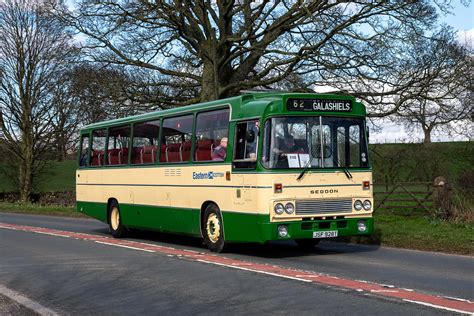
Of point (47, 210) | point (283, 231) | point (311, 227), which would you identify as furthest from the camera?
point (47, 210)

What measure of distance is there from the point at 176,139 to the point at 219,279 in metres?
6.11

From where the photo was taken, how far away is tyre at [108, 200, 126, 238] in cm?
1883

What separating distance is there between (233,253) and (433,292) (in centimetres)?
576

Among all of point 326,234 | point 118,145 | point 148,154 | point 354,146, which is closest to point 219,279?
point 326,234

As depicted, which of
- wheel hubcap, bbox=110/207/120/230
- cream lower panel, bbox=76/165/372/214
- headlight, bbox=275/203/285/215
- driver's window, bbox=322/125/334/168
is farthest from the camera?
wheel hubcap, bbox=110/207/120/230

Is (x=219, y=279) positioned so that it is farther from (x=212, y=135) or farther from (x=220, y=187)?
(x=212, y=135)

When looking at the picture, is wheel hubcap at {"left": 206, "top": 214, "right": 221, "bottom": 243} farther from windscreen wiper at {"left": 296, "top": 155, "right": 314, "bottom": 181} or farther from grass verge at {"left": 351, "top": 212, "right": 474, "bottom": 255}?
grass verge at {"left": 351, "top": 212, "right": 474, "bottom": 255}

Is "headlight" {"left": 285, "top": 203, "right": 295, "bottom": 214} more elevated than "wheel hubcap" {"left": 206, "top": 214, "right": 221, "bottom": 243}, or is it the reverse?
"headlight" {"left": 285, "top": 203, "right": 295, "bottom": 214}

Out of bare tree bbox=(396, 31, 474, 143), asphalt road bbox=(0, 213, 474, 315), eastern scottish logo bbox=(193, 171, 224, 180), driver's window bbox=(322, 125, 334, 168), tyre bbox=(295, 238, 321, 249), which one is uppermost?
bare tree bbox=(396, 31, 474, 143)

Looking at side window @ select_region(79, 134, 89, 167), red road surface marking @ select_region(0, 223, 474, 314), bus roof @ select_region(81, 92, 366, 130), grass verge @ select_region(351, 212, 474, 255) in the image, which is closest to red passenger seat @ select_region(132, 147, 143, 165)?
red road surface marking @ select_region(0, 223, 474, 314)

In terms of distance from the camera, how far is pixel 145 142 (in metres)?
17.5

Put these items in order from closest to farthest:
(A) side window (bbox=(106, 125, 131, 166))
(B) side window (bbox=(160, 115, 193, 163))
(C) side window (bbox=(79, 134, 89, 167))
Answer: (B) side window (bbox=(160, 115, 193, 163)), (A) side window (bbox=(106, 125, 131, 166)), (C) side window (bbox=(79, 134, 89, 167))

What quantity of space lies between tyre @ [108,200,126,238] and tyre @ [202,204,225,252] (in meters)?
4.72

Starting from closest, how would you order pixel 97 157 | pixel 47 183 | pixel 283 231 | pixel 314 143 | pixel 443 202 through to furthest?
pixel 283 231, pixel 314 143, pixel 97 157, pixel 443 202, pixel 47 183
